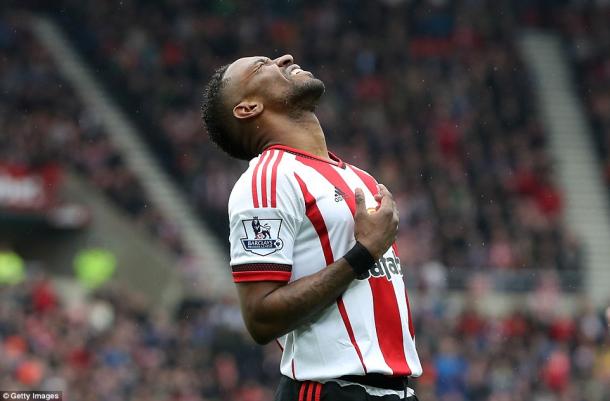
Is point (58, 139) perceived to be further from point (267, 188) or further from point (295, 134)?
point (267, 188)

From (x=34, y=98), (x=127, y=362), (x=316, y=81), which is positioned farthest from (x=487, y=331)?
(x=316, y=81)

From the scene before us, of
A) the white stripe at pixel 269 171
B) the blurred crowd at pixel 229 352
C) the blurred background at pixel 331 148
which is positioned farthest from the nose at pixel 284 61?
the blurred crowd at pixel 229 352

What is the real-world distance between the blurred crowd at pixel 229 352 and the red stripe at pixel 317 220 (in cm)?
1008

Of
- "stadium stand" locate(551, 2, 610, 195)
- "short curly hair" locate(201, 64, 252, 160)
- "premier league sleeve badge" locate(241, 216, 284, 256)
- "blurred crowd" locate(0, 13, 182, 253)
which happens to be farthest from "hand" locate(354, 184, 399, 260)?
"stadium stand" locate(551, 2, 610, 195)

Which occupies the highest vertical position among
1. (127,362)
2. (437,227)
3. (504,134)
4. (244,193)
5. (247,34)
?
(247,34)

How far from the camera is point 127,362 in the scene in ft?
48.3

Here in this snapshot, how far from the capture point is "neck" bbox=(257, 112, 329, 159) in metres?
3.99

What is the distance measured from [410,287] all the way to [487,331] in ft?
5.53

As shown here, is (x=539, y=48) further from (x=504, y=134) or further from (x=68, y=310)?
(x=68, y=310)

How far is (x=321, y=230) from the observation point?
3.72 meters

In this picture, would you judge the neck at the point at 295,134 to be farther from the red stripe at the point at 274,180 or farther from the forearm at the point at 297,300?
the forearm at the point at 297,300

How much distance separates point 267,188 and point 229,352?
462 inches

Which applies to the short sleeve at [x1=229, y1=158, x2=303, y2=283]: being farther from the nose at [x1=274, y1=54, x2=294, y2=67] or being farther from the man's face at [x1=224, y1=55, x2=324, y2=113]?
the nose at [x1=274, y1=54, x2=294, y2=67]

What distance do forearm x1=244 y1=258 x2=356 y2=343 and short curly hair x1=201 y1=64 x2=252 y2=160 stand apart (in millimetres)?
682
